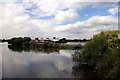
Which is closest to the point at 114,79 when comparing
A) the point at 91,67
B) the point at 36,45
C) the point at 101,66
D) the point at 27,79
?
the point at 101,66

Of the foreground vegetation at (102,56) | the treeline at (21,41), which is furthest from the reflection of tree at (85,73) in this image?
the treeline at (21,41)

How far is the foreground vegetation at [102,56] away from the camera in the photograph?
87.1 feet

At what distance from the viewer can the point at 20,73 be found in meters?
36.9

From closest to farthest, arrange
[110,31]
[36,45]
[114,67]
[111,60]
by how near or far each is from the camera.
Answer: [114,67], [111,60], [110,31], [36,45]

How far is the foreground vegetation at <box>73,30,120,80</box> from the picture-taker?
2656 cm

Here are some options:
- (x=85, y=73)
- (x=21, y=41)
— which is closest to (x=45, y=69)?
(x=85, y=73)

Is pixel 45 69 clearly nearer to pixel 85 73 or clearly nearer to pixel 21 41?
pixel 85 73

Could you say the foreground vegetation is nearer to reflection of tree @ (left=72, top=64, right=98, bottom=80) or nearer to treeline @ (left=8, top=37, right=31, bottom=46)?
reflection of tree @ (left=72, top=64, right=98, bottom=80)

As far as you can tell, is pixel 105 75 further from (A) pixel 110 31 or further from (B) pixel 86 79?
(A) pixel 110 31

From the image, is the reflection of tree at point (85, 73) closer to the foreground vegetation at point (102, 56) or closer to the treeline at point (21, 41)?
the foreground vegetation at point (102, 56)

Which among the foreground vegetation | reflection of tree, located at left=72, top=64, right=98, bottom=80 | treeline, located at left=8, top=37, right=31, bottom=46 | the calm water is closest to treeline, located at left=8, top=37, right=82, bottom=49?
treeline, located at left=8, top=37, right=31, bottom=46

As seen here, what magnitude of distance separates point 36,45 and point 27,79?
266 ft

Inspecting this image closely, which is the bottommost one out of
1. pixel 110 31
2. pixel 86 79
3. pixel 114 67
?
pixel 86 79

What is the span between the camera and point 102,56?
36719 mm
